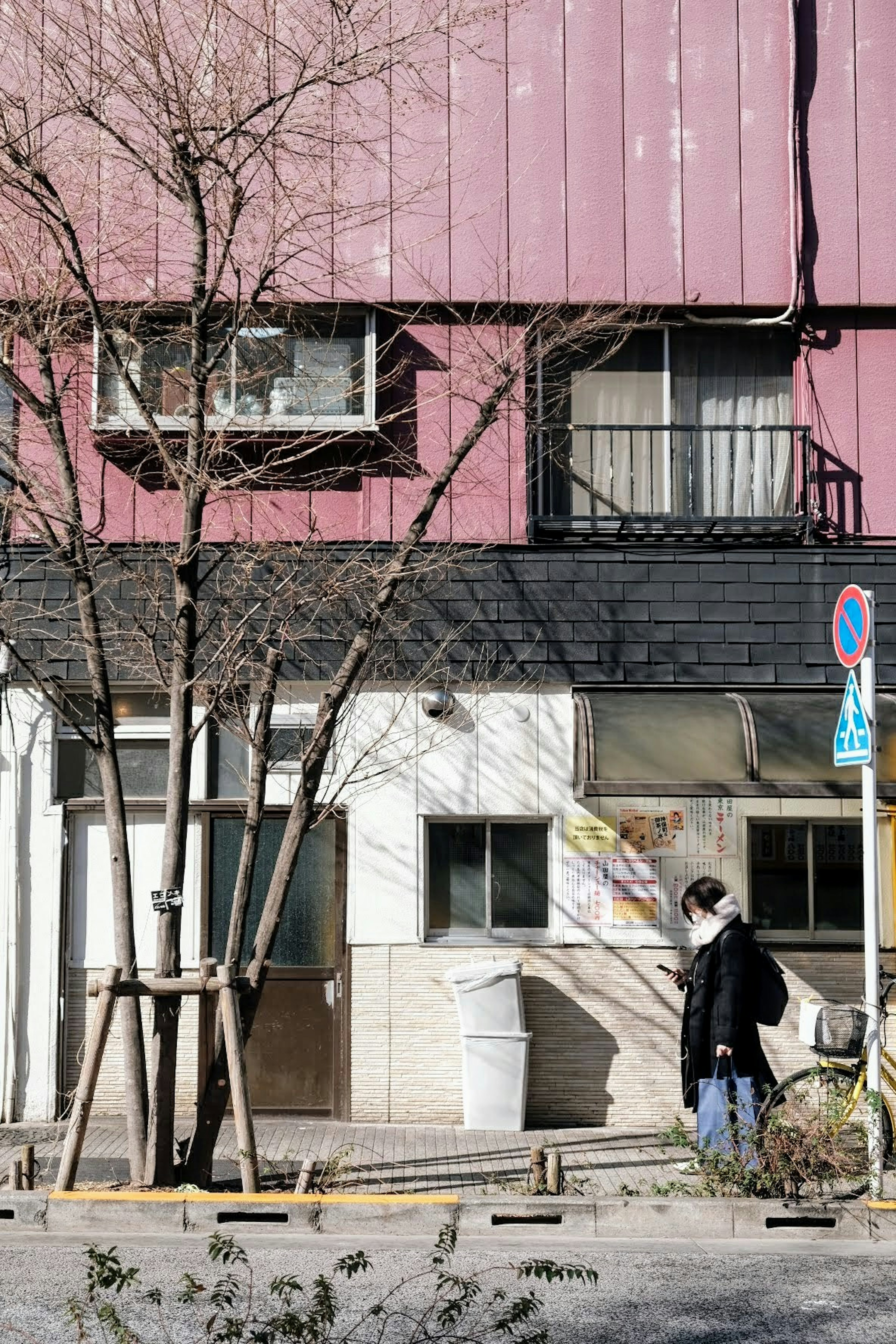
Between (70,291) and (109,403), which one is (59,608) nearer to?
(109,403)

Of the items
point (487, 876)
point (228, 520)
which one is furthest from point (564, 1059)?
point (228, 520)

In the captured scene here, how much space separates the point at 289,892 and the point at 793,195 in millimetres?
6687

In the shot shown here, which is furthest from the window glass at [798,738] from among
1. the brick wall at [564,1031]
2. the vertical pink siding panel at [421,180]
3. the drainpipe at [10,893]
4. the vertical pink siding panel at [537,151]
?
the drainpipe at [10,893]

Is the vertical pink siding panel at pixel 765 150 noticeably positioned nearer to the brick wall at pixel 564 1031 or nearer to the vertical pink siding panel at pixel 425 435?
the vertical pink siding panel at pixel 425 435

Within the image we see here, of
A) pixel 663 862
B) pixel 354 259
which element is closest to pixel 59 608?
pixel 354 259

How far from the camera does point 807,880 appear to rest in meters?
11.0

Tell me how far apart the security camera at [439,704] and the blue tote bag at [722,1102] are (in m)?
3.35

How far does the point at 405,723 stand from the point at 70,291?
13.1ft

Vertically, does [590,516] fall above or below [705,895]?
above

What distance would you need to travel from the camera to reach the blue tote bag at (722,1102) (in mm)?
8328

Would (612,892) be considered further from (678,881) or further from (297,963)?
(297,963)

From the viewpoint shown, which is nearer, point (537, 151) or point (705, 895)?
point (705, 895)

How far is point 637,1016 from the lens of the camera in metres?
10.7

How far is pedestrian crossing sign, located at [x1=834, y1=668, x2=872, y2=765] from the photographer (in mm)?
8523
